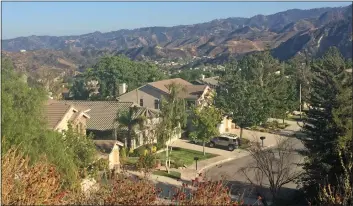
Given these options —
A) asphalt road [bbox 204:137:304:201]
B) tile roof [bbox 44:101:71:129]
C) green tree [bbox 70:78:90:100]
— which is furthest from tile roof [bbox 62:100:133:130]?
green tree [bbox 70:78:90:100]

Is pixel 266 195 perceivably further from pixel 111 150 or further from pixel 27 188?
pixel 27 188

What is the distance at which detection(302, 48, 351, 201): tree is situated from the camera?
14.8 metres

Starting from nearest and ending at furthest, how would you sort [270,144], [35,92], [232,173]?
[35,92], [232,173], [270,144]

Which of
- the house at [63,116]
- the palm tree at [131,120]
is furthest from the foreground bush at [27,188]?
the palm tree at [131,120]

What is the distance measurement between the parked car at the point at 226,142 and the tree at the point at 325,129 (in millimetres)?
12149

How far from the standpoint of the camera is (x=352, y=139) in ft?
46.0

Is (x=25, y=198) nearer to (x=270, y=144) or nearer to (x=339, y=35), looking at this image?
(x=270, y=144)

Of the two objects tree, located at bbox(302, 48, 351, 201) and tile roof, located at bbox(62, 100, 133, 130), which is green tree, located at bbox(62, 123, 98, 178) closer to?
tree, located at bbox(302, 48, 351, 201)

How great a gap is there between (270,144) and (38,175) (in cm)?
2464

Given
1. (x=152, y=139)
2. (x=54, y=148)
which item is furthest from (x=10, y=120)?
(x=152, y=139)

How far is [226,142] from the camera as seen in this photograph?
2880cm

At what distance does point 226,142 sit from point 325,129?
13.6 metres

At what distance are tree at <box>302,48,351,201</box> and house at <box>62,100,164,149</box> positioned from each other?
10.8 meters

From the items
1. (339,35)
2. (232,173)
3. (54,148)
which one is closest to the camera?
(54,148)
